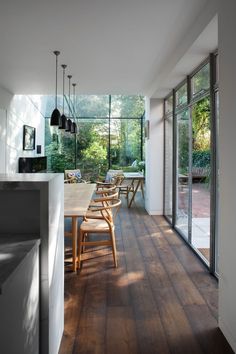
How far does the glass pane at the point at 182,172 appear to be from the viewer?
495 centimetres

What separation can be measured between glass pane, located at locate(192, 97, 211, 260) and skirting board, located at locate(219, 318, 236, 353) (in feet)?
5.16

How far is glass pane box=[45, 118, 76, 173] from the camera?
1131 cm

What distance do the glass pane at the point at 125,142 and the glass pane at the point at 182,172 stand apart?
5519mm

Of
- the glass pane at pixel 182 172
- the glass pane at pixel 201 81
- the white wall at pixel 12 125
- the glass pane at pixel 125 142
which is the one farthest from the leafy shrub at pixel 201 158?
the glass pane at pixel 125 142

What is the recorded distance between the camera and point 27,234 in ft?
6.07

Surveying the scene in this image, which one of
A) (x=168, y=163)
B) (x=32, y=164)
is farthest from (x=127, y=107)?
(x=168, y=163)

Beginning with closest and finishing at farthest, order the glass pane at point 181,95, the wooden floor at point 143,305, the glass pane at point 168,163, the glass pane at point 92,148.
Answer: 1. the wooden floor at point 143,305
2. the glass pane at point 181,95
3. the glass pane at point 168,163
4. the glass pane at point 92,148

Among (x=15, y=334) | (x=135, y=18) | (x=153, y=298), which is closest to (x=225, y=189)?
(x=153, y=298)

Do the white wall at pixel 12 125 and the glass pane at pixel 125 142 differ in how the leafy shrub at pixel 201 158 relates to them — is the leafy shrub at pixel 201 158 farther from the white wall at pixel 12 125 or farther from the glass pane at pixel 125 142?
the glass pane at pixel 125 142

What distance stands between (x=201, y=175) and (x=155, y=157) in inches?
112

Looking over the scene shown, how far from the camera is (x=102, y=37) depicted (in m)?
3.90

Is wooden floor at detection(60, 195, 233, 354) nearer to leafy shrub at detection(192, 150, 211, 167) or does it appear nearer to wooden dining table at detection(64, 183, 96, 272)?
wooden dining table at detection(64, 183, 96, 272)

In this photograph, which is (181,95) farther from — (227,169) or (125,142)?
(125,142)

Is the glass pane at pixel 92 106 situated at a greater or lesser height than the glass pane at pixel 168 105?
greater
